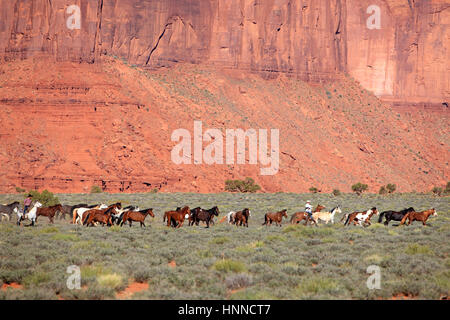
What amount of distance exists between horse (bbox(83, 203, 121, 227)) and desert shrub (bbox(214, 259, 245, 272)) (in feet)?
32.9

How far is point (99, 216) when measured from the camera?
76.1 ft

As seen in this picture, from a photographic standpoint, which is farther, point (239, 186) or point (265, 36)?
point (265, 36)

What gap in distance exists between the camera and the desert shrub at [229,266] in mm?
13961

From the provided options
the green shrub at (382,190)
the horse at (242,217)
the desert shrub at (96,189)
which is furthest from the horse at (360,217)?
the green shrub at (382,190)

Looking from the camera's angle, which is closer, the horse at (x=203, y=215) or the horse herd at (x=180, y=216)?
the horse herd at (x=180, y=216)

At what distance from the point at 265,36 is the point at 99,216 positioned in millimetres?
70739

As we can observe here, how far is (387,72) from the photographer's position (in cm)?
10325

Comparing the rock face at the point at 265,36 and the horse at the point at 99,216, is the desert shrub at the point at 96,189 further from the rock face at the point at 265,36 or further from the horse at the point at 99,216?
the horse at the point at 99,216

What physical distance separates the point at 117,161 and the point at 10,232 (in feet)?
120

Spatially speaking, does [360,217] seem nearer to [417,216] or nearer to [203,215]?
[417,216]

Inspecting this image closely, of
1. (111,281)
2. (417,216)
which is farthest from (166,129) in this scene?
(111,281)

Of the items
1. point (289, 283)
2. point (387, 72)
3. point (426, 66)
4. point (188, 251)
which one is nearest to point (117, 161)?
point (188, 251)

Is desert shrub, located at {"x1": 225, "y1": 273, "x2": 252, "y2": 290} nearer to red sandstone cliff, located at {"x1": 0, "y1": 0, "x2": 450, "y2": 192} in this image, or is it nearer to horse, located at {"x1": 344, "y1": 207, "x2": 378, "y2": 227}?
horse, located at {"x1": 344, "y1": 207, "x2": 378, "y2": 227}

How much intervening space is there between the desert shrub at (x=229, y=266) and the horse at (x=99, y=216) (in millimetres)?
10029
